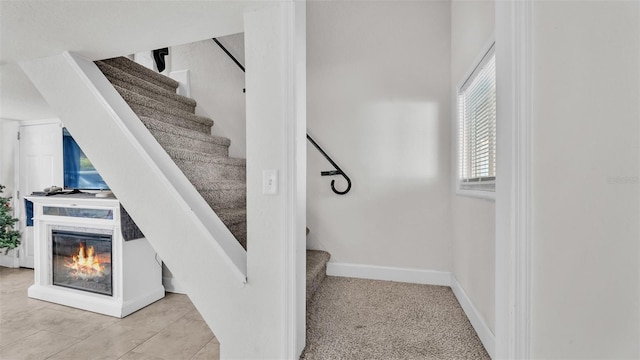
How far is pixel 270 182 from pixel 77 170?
10.9 feet

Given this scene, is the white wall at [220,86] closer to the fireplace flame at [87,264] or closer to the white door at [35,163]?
the fireplace flame at [87,264]

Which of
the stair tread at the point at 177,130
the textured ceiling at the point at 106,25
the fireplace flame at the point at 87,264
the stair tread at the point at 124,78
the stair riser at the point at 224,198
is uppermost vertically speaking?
the textured ceiling at the point at 106,25

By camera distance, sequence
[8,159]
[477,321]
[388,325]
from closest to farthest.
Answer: [477,321] → [388,325] → [8,159]

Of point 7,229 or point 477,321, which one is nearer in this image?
point 477,321

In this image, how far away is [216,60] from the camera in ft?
9.86

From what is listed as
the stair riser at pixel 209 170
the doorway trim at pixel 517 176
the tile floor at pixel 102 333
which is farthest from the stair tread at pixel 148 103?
the doorway trim at pixel 517 176

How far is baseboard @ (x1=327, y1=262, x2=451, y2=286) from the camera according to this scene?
2453 mm

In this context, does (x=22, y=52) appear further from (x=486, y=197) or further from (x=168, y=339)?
(x=486, y=197)

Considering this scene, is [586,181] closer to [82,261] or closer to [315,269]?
[315,269]

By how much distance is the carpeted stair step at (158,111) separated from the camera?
6.40 ft

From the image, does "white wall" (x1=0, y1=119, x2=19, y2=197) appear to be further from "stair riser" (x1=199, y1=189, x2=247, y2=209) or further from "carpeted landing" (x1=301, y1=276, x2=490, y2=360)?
"carpeted landing" (x1=301, y1=276, x2=490, y2=360)

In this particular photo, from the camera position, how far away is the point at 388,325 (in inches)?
69.7

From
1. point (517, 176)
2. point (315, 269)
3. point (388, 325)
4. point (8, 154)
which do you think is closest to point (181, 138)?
point (315, 269)

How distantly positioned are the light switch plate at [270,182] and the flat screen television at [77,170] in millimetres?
2804
